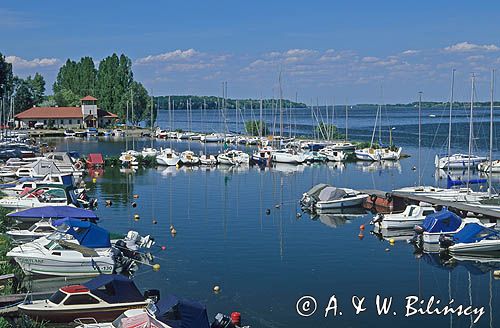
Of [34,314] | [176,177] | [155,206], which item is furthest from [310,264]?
[176,177]

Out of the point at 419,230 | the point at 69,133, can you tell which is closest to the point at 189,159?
the point at 419,230

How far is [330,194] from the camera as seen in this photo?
4500 cm

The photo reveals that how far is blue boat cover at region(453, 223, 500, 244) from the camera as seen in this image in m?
31.9

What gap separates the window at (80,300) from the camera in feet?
67.9

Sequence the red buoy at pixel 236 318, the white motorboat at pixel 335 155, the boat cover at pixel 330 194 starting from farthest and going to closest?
the white motorboat at pixel 335 155 < the boat cover at pixel 330 194 < the red buoy at pixel 236 318

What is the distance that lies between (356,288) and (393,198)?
61.7 feet

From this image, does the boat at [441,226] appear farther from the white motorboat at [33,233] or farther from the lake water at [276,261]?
the white motorboat at [33,233]

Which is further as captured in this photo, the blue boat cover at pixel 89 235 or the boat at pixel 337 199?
the boat at pixel 337 199

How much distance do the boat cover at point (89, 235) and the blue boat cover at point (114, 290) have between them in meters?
7.39

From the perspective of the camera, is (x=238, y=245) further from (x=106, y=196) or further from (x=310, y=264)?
(x=106, y=196)

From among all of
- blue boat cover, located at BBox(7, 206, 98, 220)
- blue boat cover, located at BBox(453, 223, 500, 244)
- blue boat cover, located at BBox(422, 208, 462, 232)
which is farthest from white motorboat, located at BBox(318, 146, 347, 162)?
blue boat cover, located at BBox(7, 206, 98, 220)

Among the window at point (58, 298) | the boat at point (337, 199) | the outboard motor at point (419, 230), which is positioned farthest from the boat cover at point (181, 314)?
the boat at point (337, 199)

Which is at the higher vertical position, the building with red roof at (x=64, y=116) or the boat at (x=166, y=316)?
the building with red roof at (x=64, y=116)

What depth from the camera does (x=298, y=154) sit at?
249 feet
